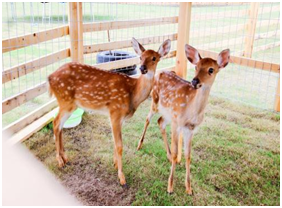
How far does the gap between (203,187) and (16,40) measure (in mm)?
2380

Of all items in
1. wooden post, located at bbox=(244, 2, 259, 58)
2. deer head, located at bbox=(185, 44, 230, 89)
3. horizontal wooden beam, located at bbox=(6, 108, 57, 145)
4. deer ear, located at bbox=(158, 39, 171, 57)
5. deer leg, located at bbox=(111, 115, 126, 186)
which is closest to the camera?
deer head, located at bbox=(185, 44, 230, 89)

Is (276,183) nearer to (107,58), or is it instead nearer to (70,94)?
(70,94)

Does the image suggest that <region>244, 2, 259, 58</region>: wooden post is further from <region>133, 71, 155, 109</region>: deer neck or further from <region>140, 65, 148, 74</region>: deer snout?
<region>140, 65, 148, 74</region>: deer snout

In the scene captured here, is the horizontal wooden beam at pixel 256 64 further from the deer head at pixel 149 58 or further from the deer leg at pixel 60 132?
the deer leg at pixel 60 132

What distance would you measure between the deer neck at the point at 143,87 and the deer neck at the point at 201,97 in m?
0.44

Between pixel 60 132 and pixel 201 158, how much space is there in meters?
1.43

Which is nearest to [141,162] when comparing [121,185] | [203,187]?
[121,185]

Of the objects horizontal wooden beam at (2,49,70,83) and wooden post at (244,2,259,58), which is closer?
horizontal wooden beam at (2,49,70,83)

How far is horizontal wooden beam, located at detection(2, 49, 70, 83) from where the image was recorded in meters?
3.46

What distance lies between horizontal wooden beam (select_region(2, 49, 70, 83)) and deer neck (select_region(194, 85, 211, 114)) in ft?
6.58

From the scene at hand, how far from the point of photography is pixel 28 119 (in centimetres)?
383

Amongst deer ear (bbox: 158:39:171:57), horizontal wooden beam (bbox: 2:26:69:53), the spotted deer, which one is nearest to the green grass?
the spotted deer

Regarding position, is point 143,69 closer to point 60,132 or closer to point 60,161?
point 60,132

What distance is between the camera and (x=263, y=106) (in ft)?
15.6
